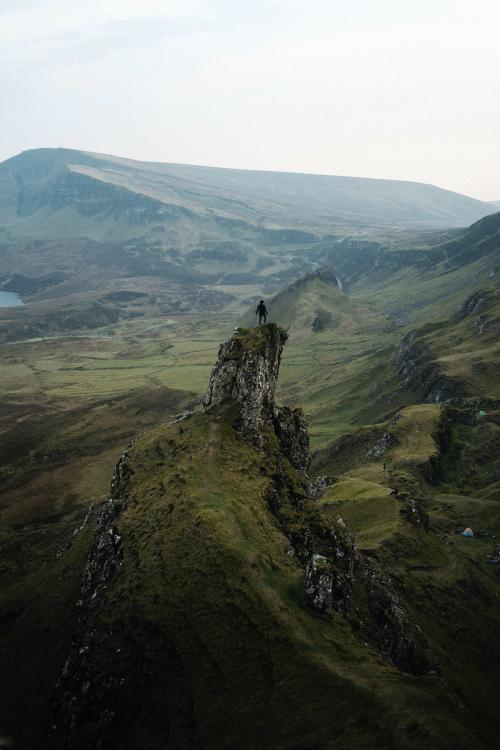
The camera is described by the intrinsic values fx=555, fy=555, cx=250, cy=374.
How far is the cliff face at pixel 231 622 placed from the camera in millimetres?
36312

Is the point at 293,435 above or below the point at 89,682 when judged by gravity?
above

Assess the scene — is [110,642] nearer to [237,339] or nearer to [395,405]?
[237,339]

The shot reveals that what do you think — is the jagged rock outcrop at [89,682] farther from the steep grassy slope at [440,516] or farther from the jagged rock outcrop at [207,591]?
the steep grassy slope at [440,516]

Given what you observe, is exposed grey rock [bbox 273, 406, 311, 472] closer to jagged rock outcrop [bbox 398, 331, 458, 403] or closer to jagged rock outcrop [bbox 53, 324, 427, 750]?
jagged rock outcrop [bbox 53, 324, 427, 750]

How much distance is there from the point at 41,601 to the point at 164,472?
856 inches

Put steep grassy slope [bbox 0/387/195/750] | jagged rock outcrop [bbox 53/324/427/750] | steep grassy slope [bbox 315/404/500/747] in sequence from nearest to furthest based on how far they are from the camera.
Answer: jagged rock outcrop [bbox 53/324/427/750], steep grassy slope [bbox 0/387/195/750], steep grassy slope [bbox 315/404/500/747]

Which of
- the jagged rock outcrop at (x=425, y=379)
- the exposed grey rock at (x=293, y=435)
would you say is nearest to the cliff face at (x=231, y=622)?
the exposed grey rock at (x=293, y=435)

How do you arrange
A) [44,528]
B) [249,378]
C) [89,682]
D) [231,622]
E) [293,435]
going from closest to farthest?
[231,622]
[89,682]
[249,378]
[293,435]
[44,528]

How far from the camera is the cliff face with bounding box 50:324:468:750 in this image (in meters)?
36.3

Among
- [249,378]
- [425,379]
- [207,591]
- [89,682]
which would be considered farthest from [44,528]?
[425,379]

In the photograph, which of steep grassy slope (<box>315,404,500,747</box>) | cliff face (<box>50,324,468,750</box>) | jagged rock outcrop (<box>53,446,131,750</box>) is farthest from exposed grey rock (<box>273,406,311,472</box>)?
jagged rock outcrop (<box>53,446,131,750</box>)

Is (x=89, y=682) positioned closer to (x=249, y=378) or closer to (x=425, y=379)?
(x=249, y=378)

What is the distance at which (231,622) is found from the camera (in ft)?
138

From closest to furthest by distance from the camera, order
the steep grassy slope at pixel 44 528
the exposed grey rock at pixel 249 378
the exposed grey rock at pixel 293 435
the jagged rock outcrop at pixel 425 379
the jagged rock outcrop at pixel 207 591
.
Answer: the jagged rock outcrop at pixel 207 591, the steep grassy slope at pixel 44 528, the exposed grey rock at pixel 249 378, the exposed grey rock at pixel 293 435, the jagged rock outcrop at pixel 425 379
